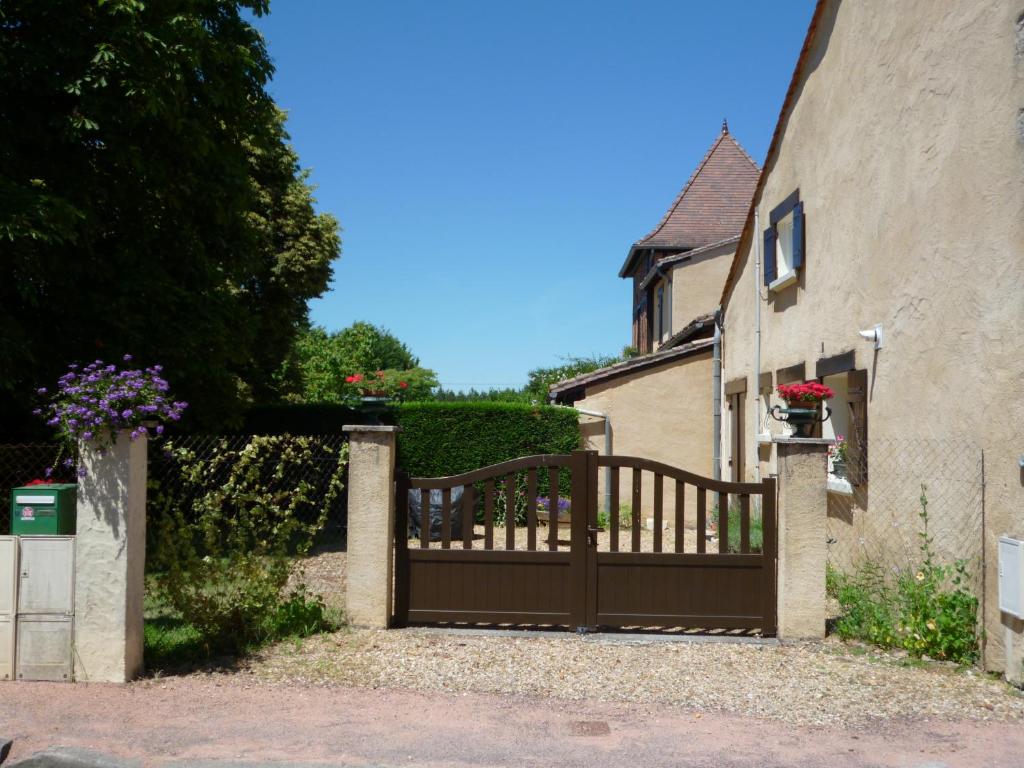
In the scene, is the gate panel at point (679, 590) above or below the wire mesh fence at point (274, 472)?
below

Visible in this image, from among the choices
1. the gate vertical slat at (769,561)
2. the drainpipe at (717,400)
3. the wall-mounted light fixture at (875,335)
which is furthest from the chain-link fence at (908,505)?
the drainpipe at (717,400)

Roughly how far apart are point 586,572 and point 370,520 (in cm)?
186

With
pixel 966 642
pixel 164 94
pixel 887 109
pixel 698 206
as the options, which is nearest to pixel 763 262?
pixel 887 109

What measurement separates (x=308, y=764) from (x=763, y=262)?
31.2ft

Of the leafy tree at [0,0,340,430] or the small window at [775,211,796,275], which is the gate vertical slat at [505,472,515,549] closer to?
the leafy tree at [0,0,340,430]

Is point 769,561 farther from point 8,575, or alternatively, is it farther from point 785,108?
point 785,108

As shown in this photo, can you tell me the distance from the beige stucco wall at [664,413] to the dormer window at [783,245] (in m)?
4.09

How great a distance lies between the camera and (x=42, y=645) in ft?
19.4

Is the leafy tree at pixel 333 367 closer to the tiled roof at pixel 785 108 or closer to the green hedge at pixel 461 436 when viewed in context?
the green hedge at pixel 461 436

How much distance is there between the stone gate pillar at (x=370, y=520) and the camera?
284 inches

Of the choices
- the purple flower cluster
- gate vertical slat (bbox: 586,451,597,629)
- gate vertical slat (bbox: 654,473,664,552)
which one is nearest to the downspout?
gate vertical slat (bbox: 654,473,664,552)

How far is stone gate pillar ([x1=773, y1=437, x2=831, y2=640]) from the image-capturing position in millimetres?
6973

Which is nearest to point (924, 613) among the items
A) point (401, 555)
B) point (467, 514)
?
point (467, 514)

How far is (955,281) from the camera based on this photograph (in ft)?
22.1
